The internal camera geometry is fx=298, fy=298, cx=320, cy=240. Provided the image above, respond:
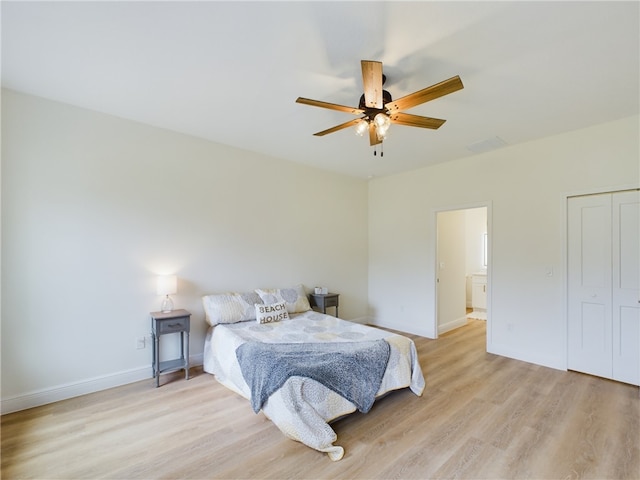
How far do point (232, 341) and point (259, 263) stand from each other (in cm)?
151

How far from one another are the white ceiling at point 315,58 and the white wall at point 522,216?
371mm

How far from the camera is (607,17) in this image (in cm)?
184

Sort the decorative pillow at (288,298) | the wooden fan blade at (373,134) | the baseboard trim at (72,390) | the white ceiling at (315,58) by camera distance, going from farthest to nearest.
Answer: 1. the decorative pillow at (288,298)
2. the baseboard trim at (72,390)
3. the wooden fan blade at (373,134)
4. the white ceiling at (315,58)

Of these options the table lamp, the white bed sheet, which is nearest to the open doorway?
the white bed sheet

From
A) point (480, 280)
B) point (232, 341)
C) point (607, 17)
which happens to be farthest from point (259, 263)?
point (480, 280)

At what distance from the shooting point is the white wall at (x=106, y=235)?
108 inches

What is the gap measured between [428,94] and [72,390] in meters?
4.14

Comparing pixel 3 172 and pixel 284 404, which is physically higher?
pixel 3 172

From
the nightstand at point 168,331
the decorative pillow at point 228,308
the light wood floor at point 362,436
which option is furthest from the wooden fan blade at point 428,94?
the nightstand at point 168,331

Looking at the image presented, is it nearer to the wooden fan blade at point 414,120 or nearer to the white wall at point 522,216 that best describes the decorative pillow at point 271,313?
the white wall at point 522,216

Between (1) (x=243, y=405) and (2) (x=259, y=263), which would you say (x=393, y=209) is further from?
(1) (x=243, y=405)

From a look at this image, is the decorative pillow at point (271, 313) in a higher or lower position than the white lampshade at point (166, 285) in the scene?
lower

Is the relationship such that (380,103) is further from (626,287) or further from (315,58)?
(626,287)

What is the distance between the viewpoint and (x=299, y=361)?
2.50m
